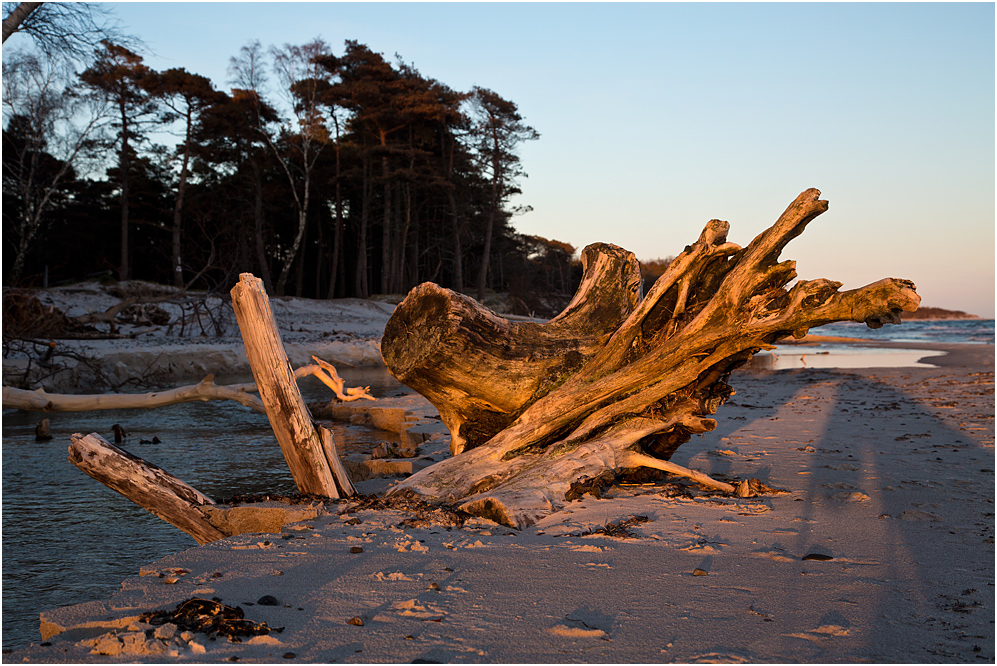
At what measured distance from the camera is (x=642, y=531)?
3844 millimetres

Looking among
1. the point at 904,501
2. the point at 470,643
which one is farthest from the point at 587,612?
the point at 904,501

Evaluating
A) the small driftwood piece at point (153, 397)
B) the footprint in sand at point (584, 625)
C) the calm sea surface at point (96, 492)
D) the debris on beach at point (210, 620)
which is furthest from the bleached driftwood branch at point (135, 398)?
the footprint in sand at point (584, 625)

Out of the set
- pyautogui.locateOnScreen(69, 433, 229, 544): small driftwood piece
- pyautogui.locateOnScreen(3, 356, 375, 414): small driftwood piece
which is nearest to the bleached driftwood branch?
pyautogui.locateOnScreen(3, 356, 375, 414): small driftwood piece

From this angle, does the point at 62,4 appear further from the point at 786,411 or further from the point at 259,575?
the point at 786,411

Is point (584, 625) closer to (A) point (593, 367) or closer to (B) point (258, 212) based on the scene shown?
(A) point (593, 367)

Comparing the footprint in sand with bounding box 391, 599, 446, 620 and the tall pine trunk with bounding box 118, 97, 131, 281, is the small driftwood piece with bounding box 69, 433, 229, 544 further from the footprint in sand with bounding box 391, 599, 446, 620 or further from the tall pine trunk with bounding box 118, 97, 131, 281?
the tall pine trunk with bounding box 118, 97, 131, 281

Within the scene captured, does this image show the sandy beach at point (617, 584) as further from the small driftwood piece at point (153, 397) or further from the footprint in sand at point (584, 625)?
the small driftwood piece at point (153, 397)

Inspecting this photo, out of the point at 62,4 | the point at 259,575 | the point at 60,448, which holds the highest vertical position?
the point at 62,4

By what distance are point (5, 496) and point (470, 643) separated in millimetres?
5290

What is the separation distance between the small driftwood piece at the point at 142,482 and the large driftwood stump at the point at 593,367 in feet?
4.43

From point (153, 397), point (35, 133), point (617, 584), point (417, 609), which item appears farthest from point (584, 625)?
point (35, 133)

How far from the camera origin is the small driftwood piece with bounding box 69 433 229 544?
4059 mm

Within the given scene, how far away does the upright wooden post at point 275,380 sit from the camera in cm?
445

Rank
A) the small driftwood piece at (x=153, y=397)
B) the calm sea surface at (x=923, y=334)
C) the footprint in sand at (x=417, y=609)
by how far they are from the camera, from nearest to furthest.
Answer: the footprint in sand at (x=417, y=609) < the small driftwood piece at (x=153, y=397) < the calm sea surface at (x=923, y=334)
